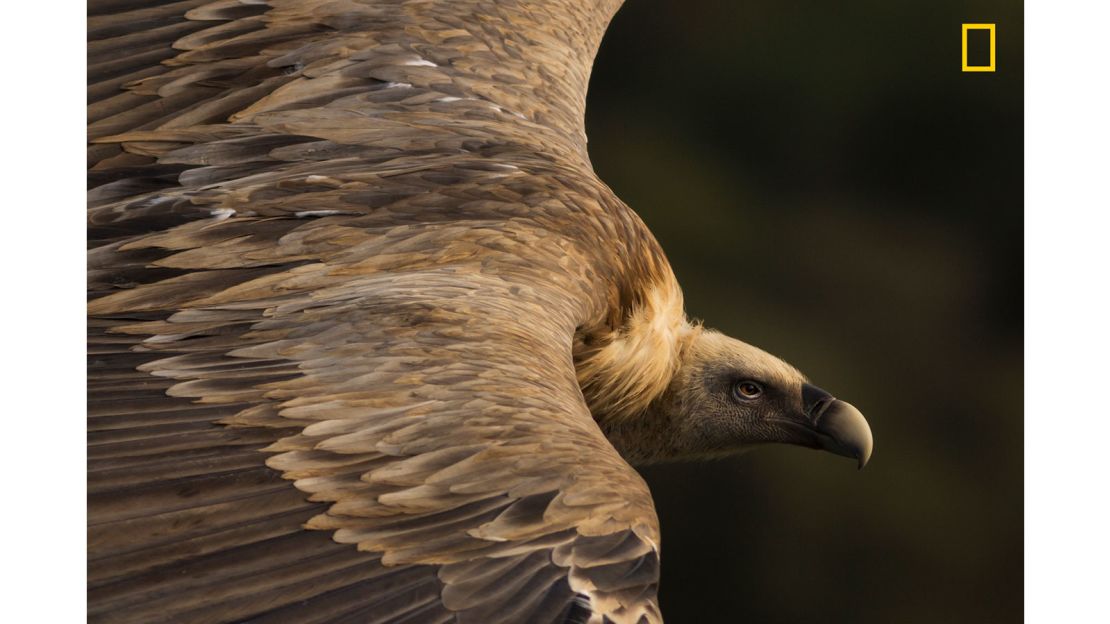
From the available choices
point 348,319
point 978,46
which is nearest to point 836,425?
point 978,46

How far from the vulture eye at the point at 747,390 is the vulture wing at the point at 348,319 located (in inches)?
29.3

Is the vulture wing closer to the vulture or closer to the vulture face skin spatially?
the vulture


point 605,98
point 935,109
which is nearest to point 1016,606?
point 935,109

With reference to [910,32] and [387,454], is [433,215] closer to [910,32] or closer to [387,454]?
[387,454]

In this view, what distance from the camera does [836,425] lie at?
12.3ft

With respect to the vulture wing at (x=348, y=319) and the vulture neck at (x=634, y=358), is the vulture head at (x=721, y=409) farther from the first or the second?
the vulture wing at (x=348, y=319)

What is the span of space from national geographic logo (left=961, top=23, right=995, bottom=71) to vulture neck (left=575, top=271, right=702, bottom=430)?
1.17 meters

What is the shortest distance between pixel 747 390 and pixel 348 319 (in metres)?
1.68

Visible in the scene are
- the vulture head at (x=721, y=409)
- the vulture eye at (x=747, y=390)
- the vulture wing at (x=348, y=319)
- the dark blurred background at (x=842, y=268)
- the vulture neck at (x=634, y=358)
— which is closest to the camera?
the vulture wing at (x=348, y=319)

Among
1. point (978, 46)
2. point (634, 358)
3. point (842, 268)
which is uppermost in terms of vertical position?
point (978, 46)

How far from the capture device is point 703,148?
6.66 meters

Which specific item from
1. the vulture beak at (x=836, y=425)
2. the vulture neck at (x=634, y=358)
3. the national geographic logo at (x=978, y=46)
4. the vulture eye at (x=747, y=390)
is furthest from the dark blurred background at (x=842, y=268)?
the vulture neck at (x=634, y=358)

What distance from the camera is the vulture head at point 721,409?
3.66 m

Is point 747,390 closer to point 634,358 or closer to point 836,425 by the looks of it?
point 836,425
